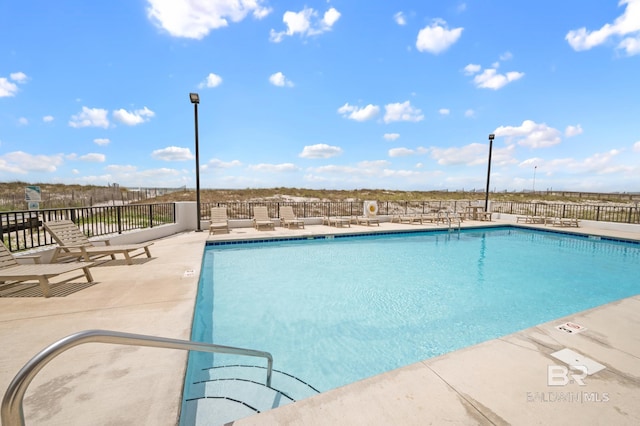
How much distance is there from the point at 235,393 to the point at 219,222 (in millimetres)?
8193

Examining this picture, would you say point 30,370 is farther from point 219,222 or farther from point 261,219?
point 261,219

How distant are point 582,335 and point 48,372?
4.99m

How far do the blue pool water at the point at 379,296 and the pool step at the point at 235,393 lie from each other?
0.20 metres

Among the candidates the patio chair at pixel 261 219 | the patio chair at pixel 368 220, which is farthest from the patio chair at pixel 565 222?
the patio chair at pixel 261 219

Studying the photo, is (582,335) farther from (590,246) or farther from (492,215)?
(492,215)

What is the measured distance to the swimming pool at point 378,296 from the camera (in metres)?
3.63

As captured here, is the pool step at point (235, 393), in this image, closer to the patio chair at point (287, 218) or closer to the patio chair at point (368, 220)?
the patio chair at point (287, 218)

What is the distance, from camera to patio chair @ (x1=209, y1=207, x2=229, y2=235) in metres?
9.80

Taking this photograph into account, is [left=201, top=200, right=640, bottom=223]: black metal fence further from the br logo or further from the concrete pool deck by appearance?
the br logo

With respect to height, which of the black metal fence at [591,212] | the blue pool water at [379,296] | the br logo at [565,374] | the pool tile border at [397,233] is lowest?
the blue pool water at [379,296]

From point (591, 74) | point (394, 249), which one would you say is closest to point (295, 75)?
point (394, 249)

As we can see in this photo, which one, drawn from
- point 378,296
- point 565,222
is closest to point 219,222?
point 378,296

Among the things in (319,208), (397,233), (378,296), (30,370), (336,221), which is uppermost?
(30,370)

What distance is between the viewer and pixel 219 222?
1017 cm
